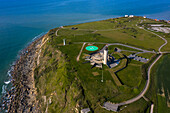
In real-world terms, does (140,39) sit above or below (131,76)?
above

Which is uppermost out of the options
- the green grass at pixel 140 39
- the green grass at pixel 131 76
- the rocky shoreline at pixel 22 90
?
the green grass at pixel 140 39

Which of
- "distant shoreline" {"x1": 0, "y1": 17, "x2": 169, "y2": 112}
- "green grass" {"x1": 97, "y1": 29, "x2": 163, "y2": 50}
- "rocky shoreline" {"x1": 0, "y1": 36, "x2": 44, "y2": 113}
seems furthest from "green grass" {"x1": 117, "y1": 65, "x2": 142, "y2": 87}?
"distant shoreline" {"x1": 0, "y1": 17, "x2": 169, "y2": 112}

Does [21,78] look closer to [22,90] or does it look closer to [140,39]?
[22,90]

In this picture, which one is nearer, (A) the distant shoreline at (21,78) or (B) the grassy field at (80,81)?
(B) the grassy field at (80,81)

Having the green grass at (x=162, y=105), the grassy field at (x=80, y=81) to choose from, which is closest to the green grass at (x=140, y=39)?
the grassy field at (x=80, y=81)

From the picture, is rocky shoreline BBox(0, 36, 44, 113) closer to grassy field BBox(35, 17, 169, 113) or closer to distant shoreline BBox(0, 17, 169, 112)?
distant shoreline BBox(0, 17, 169, 112)

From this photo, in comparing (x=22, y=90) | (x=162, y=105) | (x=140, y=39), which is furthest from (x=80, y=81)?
(x=140, y=39)

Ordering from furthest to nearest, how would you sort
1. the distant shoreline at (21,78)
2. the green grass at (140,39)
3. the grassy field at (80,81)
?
the green grass at (140,39)
the distant shoreline at (21,78)
the grassy field at (80,81)

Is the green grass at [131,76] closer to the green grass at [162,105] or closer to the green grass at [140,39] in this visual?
the green grass at [162,105]
